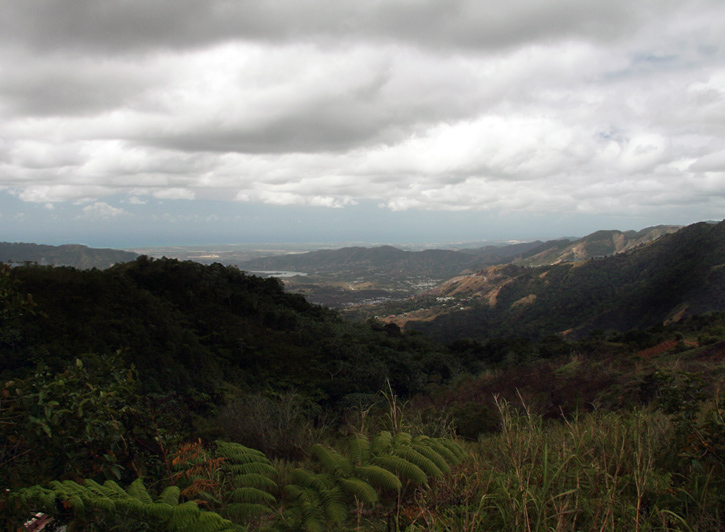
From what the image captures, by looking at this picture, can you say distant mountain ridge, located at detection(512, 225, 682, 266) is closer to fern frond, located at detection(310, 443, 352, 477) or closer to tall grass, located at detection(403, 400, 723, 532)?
tall grass, located at detection(403, 400, 723, 532)

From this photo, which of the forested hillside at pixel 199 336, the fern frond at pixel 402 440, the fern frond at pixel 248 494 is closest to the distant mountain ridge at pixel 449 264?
the forested hillside at pixel 199 336

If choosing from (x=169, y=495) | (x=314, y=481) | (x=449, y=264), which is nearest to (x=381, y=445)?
(x=314, y=481)

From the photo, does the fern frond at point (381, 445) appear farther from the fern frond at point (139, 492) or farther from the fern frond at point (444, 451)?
the fern frond at point (139, 492)

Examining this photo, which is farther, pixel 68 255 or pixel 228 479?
pixel 68 255

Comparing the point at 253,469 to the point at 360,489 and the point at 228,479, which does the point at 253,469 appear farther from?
the point at 360,489

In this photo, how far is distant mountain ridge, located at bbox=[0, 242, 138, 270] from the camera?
72250mm

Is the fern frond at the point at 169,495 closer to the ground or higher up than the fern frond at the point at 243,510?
higher up

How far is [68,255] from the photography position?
80688 mm

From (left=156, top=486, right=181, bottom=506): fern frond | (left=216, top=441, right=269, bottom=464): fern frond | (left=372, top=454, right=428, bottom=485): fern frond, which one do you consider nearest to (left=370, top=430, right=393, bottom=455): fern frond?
(left=372, top=454, right=428, bottom=485): fern frond

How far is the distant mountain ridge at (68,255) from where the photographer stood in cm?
7225

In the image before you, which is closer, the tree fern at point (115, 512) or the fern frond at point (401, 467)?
the tree fern at point (115, 512)

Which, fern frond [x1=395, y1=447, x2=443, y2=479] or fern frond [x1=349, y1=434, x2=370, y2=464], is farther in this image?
fern frond [x1=349, y1=434, x2=370, y2=464]

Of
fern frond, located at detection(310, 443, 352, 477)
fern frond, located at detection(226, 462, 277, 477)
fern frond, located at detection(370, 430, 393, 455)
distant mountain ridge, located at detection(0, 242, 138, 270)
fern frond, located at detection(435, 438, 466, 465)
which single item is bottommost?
fern frond, located at detection(226, 462, 277, 477)

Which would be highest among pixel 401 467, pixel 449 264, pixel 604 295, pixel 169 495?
pixel 169 495
